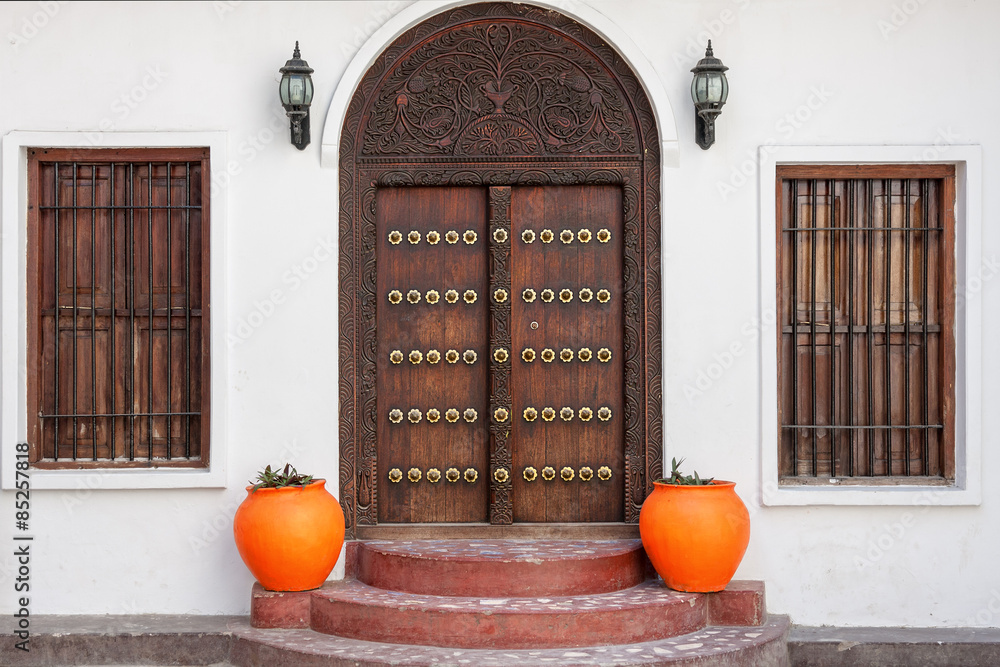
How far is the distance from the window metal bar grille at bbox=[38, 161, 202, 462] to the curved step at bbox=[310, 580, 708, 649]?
1512mm

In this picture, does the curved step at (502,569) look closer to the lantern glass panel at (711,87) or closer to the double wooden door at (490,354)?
the double wooden door at (490,354)

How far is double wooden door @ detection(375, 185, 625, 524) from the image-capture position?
5.67 meters

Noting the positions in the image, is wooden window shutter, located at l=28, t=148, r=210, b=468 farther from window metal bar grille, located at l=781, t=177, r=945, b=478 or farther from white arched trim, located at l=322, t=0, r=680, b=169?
window metal bar grille, located at l=781, t=177, r=945, b=478

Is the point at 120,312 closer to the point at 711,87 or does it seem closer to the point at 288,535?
the point at 288,535

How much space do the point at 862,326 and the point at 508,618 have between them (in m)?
2.72

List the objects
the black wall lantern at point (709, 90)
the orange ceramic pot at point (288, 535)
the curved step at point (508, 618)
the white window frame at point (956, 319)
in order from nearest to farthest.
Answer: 1. the curved step at point (508, 618)
2. the orange ceramic pot at point (288, 535)
3. the black wall lantern at point (709, 90)
4. the white window frame at point (956, 319)

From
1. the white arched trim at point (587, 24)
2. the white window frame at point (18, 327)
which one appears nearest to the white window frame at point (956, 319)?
the white arched trim at point (587, 24)

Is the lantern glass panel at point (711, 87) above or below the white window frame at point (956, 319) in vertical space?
above

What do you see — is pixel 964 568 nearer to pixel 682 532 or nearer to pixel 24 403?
pixel 682 532

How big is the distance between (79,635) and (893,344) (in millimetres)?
4949

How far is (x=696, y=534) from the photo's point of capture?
4.96m

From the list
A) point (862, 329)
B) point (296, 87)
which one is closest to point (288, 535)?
point (296, 87)

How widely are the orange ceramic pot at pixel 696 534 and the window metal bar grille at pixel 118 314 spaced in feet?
9.18

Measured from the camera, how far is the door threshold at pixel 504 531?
5.60m
